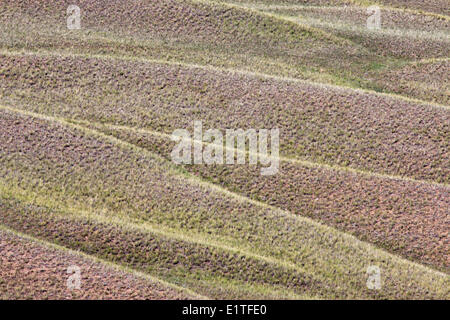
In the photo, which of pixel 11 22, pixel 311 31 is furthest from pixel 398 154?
pixel 11 22

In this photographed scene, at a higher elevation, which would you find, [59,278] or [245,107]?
[245,107]

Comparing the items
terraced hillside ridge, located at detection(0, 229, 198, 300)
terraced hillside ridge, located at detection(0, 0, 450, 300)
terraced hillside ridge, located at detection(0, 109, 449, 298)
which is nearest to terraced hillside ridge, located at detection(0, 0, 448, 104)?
terraced hillside ridge, located at detection(0, 0, 450, 300)

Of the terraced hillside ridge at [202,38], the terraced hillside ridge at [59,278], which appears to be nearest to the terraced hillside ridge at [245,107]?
the terraced hillside ridge at [202,38]

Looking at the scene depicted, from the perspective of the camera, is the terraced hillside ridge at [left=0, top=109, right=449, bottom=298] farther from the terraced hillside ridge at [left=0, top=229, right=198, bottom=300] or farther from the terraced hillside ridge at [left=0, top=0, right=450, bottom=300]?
the terraced hillside ridge at [left=0, top=229, right=198, bottom=300]

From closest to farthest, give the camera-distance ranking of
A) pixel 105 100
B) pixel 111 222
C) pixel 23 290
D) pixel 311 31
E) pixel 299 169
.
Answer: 1. pixel 23 290
2. pixel 111 222
3. pixel 299 169
4. pixel 105 100
5. pixel 311 31

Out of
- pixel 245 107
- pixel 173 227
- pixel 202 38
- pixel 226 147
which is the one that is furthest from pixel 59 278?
pixel 202 38

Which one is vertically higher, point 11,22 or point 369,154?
point 11,22

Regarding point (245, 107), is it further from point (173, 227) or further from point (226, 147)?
point (173, 227)
